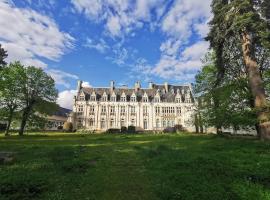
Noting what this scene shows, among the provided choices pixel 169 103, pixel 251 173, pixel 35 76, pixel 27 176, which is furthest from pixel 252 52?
pixel 169 103

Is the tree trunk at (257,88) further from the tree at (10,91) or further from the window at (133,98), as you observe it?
the window at (133,98)

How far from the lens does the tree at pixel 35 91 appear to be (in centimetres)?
4344

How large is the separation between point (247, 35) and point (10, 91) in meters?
39.1

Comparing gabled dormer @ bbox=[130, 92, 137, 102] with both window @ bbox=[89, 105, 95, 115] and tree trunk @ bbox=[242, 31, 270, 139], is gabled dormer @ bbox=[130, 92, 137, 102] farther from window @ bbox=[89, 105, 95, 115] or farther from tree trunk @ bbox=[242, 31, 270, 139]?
tree trunk @ bbox=[242, 31, 270, 139]

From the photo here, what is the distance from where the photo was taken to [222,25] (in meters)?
20.8

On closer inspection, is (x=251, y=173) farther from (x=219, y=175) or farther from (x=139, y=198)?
(x=139, y=198)

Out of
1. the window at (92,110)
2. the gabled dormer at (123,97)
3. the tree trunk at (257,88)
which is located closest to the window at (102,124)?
the window at (92,110)

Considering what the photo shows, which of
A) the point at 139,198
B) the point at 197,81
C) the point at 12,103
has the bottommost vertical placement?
the point at 139,198

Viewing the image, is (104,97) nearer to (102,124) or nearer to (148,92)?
(102,124)

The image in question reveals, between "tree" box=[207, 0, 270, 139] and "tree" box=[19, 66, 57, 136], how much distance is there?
35.0m

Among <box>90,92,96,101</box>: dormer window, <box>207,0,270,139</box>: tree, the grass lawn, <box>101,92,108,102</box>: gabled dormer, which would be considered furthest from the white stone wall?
the grass lawn

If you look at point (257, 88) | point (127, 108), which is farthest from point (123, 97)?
point (257, 88)

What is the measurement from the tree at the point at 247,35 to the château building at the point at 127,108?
189 feet

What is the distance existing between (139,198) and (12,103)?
4181 centimetres
